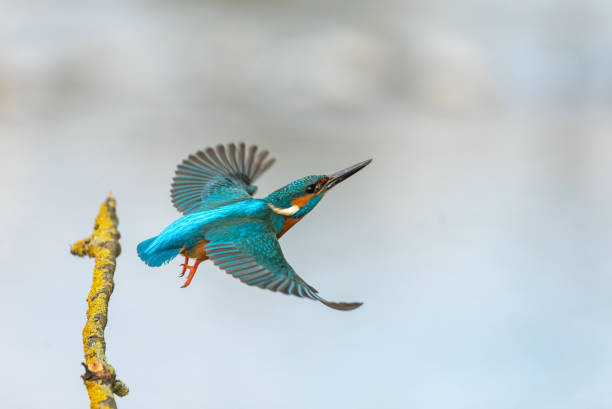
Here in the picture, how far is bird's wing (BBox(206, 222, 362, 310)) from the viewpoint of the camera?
150 cm

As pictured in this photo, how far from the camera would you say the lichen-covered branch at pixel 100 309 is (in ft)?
4.25

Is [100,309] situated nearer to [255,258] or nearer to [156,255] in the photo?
[156,255]

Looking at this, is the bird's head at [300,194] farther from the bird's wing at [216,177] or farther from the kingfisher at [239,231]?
the bird's wing at [216,177]

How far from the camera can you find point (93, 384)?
1298 millimetres

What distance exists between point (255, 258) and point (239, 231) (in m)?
0.09

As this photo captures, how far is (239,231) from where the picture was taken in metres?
1.63

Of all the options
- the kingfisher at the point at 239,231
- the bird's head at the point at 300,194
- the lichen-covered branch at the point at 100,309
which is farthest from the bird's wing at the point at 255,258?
the lichen-covered branch at the point at 100,309

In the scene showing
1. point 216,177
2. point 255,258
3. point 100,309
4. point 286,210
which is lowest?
point 100,309

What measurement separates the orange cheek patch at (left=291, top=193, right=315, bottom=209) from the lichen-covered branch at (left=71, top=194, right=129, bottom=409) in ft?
1.48

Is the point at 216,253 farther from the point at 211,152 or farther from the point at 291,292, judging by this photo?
the point at 211,152

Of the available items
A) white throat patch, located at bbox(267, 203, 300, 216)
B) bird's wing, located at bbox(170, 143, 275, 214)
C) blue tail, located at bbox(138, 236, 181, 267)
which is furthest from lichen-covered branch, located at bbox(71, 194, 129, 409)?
white throat patch, located at bbox(267, 203, 300, 216)

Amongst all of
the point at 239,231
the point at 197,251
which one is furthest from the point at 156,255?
the point at 239,231

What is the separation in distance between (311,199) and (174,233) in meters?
0.36

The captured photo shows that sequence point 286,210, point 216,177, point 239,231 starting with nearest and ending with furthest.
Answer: point 239,231 < point 286,210 < point 216,177
